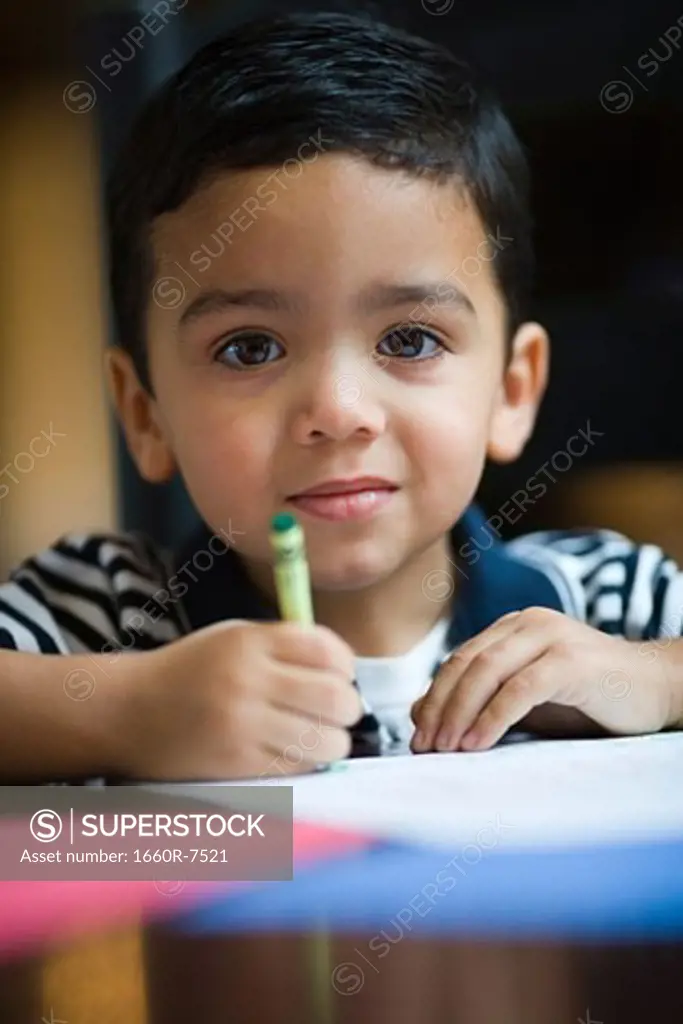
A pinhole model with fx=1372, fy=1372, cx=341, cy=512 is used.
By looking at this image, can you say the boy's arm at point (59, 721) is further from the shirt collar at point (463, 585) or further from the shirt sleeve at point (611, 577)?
the shirt sleeve at point (611, 577)

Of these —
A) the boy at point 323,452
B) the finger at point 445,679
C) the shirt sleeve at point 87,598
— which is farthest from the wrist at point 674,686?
the shirt sleeve at point 87,598

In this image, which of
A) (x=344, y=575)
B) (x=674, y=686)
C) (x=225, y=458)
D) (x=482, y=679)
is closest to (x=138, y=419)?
(x=225, y=458)

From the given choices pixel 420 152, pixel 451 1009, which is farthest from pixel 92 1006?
pixel 420 152

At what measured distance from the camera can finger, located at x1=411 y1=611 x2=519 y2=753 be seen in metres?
0.90

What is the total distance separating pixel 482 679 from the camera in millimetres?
908

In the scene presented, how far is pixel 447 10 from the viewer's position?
2.99ft

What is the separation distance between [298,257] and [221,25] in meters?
0.17

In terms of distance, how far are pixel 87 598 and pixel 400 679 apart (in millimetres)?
218

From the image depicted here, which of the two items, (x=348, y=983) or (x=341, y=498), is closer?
(x=348, y=983)

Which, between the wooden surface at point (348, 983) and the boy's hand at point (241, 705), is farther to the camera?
the boy's hand at point (241, 705)

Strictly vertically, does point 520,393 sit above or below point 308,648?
above

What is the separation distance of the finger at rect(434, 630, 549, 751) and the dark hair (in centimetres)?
21

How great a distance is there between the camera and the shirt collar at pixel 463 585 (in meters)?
0.90

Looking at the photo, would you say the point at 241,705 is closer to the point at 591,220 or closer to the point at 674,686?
the point at 674,686
